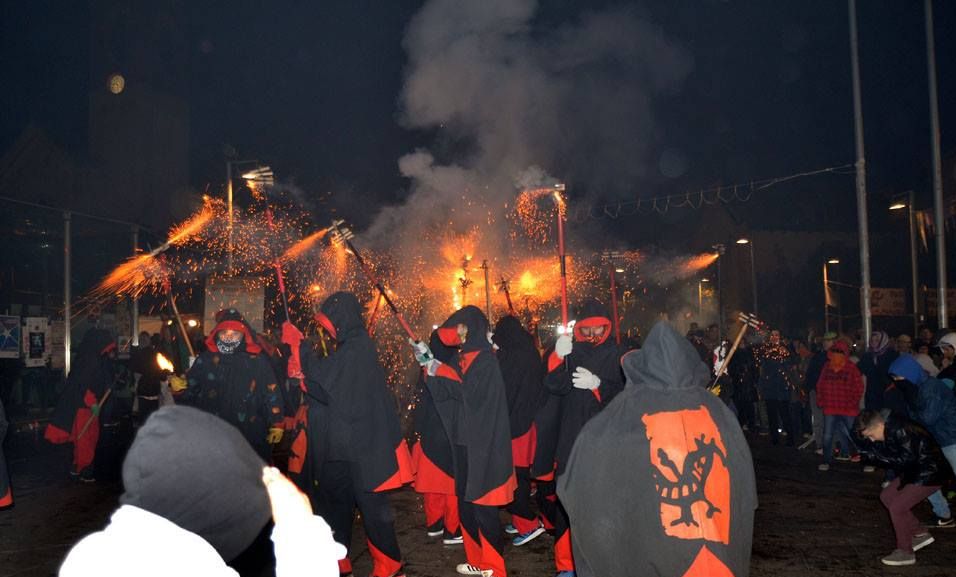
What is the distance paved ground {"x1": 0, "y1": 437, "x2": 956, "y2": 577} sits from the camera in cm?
661

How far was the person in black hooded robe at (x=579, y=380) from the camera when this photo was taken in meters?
6.04

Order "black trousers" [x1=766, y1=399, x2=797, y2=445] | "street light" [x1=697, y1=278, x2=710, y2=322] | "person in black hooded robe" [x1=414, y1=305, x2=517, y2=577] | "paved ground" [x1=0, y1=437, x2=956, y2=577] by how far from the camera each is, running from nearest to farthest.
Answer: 1. "person in black hooded robe" [x1=414, y1=305, x2=517, y2=577]
2. "paved ground" [x1=0, y1=437, x2=956, y2=577]
3. "black trousers" [x1=766, y1=399, x2=797, y2=445]
4. "street light" [x1=697, y1=278, x2=710, y2=322]

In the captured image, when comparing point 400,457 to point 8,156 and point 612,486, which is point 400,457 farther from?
point 8,156

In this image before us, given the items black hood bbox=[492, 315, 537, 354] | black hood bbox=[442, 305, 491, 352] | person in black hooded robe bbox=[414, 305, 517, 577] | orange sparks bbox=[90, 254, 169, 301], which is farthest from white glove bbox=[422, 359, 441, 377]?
orange sparks bbox=[90, 254, 169, 301]

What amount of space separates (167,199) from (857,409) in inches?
1205

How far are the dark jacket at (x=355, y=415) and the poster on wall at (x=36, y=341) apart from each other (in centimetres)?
1336

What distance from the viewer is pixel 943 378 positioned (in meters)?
8.41

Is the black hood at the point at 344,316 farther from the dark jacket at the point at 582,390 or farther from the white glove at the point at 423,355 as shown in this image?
the dark jacket at the point at 582,390

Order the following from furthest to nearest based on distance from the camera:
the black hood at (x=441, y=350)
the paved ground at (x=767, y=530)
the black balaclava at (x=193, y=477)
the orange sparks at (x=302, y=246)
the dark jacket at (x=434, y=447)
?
1. the orange sparks at (x=302, y=246)
2. the black hood at (x=441, y=350)
3. the dark jacket at (x=434, y=447)
4. the paved ground at (x=767, y=530)
5. the black balaclava at (x=193, y=477)

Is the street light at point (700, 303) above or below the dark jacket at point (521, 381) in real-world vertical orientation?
above

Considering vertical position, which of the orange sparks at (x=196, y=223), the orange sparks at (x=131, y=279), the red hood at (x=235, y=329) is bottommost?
the red hood at (x=235, y=329)

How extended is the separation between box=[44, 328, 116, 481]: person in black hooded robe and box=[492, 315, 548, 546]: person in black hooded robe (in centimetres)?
638

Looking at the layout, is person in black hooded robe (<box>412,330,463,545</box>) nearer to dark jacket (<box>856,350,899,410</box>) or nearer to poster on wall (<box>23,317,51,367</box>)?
dark jacket (<box>856,350,899,410</box>)

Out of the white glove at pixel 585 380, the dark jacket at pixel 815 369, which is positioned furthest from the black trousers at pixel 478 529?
the dark jacket at pixel 815 369
